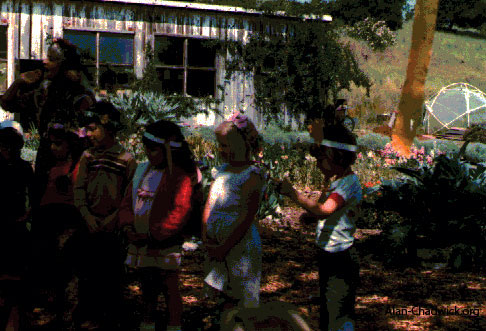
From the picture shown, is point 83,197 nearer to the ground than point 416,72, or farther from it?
nearer to the ground

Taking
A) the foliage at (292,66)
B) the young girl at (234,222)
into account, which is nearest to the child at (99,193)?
the young girl at (234,222)

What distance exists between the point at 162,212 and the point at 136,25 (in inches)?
438

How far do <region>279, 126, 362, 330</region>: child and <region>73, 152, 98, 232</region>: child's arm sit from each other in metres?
1.38

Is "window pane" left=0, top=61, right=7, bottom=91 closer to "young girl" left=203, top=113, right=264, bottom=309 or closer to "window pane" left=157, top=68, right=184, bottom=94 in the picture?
"window pane" left=157, top=68, right=184, bottom=94

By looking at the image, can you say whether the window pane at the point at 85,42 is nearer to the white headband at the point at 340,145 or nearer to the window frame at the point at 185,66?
the window frame at the point at 185,66

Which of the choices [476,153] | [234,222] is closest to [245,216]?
[234,222]

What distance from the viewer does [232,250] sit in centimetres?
301

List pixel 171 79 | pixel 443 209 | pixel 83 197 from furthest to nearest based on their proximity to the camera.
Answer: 1. pixel 171 79
2. pixel 443 209
3. pixel 83 197

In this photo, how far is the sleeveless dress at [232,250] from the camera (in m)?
3.00

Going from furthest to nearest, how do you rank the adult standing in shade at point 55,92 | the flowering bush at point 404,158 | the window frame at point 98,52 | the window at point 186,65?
the window at point 186,65 → the window frame at point 98,52 → the flowering bush at point 404,158 → the adult standing in shade at point 55,92

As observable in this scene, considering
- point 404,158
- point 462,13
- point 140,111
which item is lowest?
point 404,158

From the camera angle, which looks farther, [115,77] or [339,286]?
[115,77]

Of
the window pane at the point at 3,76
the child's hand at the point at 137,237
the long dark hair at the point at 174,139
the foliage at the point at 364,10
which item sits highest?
the foliage at the point at 364,10

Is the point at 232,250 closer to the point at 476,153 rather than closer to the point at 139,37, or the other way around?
the point at 476,153
